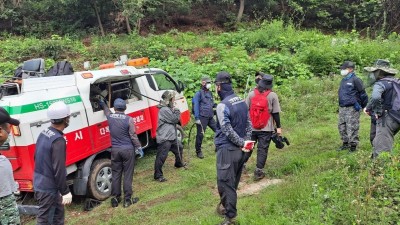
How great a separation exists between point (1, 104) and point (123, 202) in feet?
7.90

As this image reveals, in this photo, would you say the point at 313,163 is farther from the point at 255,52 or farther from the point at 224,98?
the point at 255,52

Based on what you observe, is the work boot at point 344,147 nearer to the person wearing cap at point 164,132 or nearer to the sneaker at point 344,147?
the sneaker at point 344,147

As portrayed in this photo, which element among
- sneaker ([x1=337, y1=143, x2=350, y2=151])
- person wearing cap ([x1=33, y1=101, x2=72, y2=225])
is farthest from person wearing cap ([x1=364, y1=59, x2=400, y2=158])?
person wearing cap ([x1=33, y1=101, x2=72, y2=225])

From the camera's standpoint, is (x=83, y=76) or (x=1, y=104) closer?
(x=1, y=104)

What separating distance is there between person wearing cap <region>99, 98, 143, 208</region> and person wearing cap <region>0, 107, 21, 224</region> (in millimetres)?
2644

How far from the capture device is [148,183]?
712 cm

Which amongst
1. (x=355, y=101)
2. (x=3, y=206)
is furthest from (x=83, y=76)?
(x=355, y=101)

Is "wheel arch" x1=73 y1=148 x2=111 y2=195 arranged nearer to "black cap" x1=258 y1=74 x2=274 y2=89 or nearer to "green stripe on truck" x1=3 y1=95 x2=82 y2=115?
"green stripe on truck" x1=3 y1=95 x2=82 y2=115

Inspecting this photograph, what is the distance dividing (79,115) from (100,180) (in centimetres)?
119

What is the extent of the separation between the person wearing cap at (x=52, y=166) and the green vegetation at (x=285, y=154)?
1.35 metres

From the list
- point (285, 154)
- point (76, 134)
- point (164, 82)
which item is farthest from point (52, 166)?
point (285, 154)

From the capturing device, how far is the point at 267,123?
639cm

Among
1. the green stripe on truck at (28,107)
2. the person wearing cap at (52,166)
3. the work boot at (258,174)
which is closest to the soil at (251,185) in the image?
the work boot at (258,174)

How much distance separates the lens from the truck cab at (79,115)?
17.6 ft
